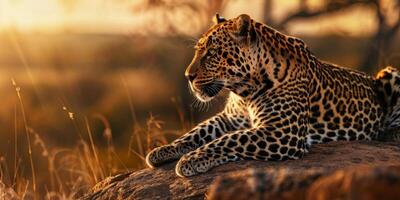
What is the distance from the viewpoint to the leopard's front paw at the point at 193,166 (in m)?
7.93

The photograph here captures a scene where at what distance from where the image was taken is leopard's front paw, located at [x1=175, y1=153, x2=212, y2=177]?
312 inches

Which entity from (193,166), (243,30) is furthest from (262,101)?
(193,166)

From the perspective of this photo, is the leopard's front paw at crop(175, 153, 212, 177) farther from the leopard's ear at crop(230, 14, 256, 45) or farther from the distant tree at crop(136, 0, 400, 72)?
the distant tree at crop(136, 0, 400, 72)

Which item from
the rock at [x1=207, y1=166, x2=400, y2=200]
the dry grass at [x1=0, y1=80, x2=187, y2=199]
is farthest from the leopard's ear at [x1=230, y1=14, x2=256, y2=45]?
the rock at [x1=207, y1=166, x2=400, y2=200]

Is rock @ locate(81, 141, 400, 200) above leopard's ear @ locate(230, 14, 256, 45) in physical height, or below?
below

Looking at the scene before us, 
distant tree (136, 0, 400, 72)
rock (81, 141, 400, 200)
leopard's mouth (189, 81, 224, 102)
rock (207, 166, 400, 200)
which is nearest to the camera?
rock (207, 166, 400, 200)

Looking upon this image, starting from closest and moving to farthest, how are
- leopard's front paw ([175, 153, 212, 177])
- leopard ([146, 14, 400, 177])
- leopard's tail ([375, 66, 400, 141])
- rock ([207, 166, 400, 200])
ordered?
1. rock ([207, 166, 400, 200])
2. leopard's front paw ([175, 153, 212, 177])
3. leopard ([146, 14, 400, 177])
4. leopard's tail ([375, 66, 400, 141])

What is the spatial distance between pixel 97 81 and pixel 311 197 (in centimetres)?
3679

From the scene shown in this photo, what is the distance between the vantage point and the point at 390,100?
33.2 ft

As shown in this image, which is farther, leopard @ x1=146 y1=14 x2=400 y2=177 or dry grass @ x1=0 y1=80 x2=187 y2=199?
dry grass @ x1=0 y1=80 x2=187 y2=199

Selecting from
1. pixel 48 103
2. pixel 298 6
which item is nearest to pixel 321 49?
pixel 48 103

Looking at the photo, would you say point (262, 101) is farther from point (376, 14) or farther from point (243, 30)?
point (376, 14)

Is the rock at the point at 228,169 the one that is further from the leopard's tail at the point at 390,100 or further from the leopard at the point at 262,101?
the leopard's tail at the point at 390,100

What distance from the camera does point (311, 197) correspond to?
4.09m
